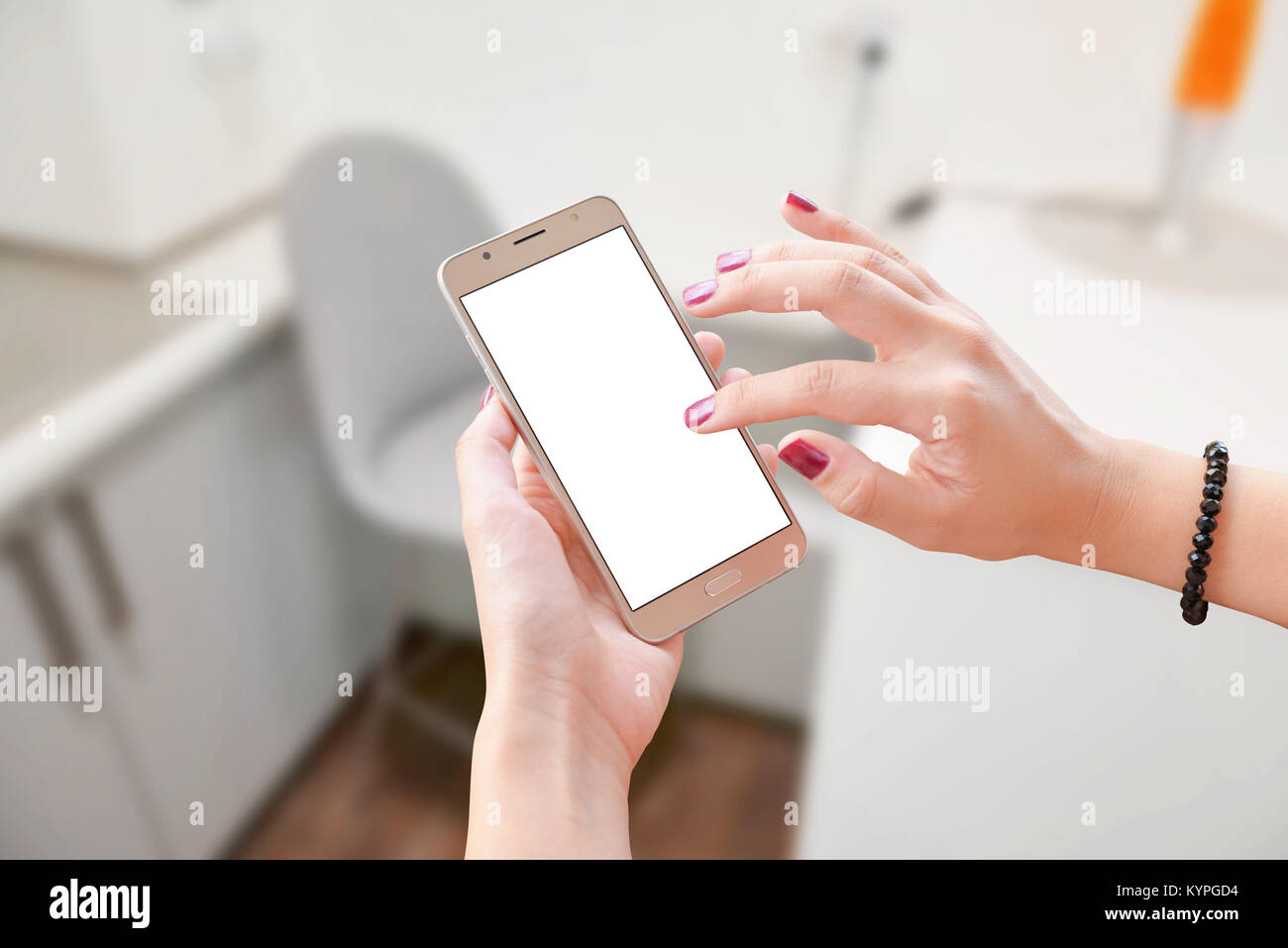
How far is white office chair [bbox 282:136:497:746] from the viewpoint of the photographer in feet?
2.65

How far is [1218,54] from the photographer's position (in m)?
0.67

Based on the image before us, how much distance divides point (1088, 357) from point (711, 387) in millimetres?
370

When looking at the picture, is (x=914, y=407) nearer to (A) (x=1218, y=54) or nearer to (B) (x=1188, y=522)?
(B) (x=1188, y=522)

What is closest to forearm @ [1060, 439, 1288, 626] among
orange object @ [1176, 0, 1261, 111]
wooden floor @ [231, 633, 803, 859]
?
orange object @ [1176, 0, 1261, 111]

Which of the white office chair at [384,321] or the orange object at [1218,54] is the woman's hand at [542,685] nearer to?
the white office chair at [384,321]

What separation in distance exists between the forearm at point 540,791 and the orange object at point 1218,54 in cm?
71

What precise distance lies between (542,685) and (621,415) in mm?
143

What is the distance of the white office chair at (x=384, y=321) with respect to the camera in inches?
31.8

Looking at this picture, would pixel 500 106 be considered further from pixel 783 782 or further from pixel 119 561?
pixel 783 782

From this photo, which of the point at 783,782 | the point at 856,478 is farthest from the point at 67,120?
the point at 783,782

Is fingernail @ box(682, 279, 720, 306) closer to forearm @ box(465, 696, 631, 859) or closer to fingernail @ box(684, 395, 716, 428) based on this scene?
A: fingernail @ box(684, 395, 716, 428)

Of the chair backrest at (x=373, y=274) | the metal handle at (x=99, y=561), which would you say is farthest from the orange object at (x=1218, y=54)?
the metal handle at (x=99, y=561)

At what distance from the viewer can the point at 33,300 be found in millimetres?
834

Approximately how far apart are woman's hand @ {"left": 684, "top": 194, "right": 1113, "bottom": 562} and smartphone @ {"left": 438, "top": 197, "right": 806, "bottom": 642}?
0.07m
